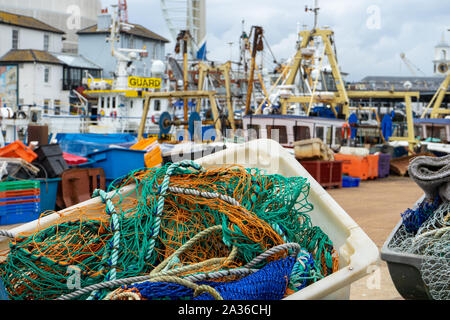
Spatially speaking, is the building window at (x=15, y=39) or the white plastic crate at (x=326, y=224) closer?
the white plastic crate at (x=326, y=224)

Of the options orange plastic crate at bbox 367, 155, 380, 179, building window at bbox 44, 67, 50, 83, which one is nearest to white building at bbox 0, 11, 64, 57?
building window at bbox 44, 67, 50, 83

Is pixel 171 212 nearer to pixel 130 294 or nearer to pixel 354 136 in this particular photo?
pixel 130 294

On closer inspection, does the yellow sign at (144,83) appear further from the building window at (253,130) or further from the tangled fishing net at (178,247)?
the tangled fishing net at (178,247)

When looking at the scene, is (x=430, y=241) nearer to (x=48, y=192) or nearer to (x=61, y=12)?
(x=48, y=192)

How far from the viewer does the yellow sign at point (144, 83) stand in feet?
75.4

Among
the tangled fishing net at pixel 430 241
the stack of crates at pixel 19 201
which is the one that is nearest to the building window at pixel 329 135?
the stack of crates at pixel 19 201

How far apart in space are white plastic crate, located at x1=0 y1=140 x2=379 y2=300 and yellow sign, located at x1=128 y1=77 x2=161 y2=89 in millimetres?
19360

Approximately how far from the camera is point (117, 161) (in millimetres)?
9367

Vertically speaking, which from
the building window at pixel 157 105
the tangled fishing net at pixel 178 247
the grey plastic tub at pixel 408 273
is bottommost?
the grey plastic tub at pixel 408 273

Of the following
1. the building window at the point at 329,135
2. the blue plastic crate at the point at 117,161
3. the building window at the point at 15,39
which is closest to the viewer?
the blue plastic crate at the point at 117,161

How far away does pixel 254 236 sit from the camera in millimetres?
3043

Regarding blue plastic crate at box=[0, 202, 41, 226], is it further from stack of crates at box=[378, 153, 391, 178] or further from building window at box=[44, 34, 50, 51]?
building window at box=[44, 34, 50, 51]

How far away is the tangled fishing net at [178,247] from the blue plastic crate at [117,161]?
5808mm

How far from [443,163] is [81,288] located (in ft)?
8.14
